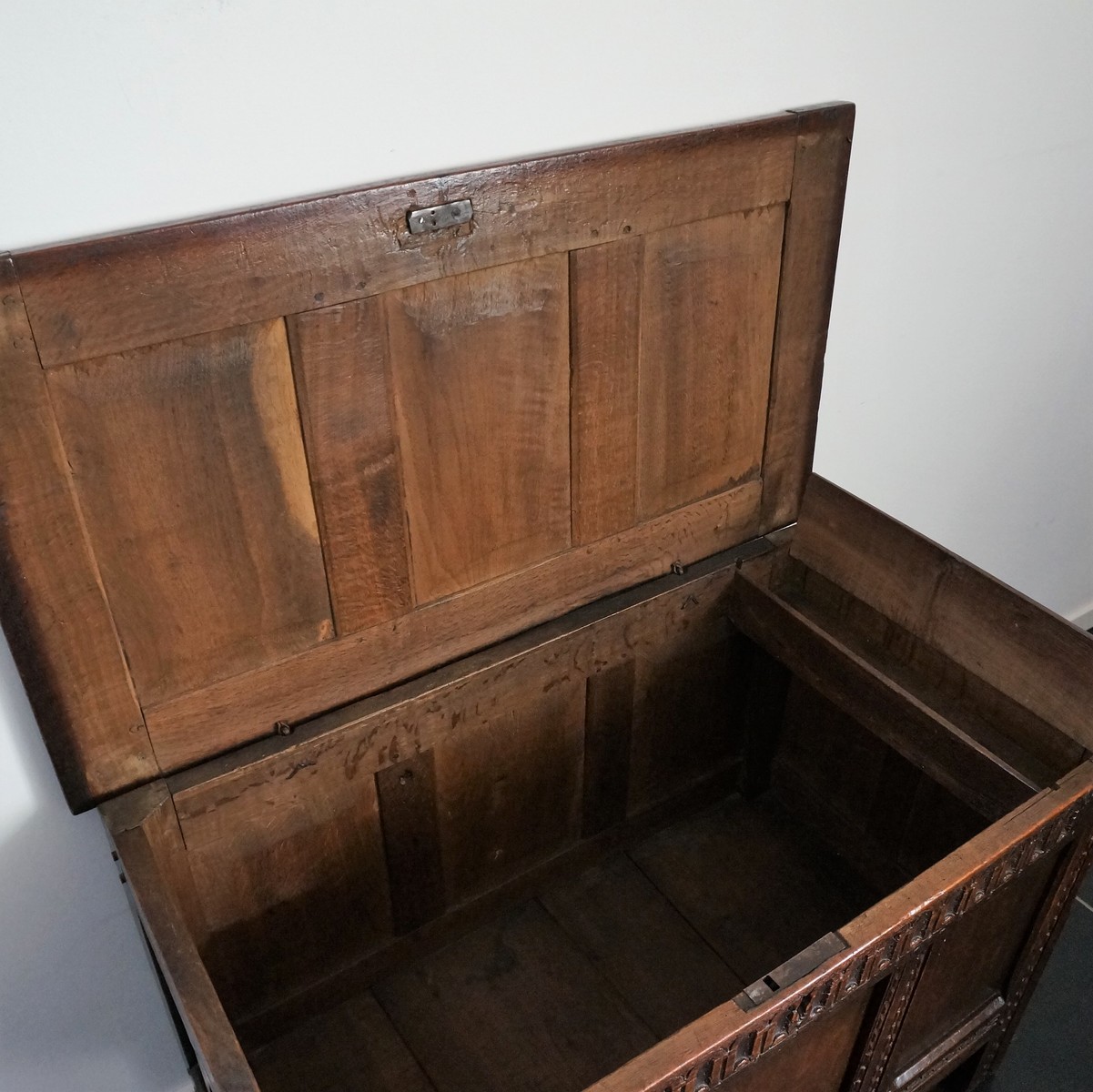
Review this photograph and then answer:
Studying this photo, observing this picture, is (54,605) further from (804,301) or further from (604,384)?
(804,301)

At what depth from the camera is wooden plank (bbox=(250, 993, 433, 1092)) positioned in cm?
130

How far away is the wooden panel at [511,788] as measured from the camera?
1.33 metres

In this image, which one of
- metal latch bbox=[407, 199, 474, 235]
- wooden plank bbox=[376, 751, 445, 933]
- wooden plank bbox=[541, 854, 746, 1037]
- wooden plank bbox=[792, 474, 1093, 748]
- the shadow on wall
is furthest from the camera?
wooden plank bbox=[541, 854, 746, 1037]

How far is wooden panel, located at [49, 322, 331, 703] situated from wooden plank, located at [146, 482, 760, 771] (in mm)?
32

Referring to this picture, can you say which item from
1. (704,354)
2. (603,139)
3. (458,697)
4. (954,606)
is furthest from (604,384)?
(954,606)

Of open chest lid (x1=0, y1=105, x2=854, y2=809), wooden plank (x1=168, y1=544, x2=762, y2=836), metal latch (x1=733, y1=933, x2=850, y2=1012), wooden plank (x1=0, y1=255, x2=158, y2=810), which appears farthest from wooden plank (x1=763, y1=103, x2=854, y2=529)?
wooden plank (x1=0, y1=255, x2=158, y2=810)

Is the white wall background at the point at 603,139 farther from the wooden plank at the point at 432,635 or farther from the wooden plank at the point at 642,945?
the wooden plank at the point at 642,945

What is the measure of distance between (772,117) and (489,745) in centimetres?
79

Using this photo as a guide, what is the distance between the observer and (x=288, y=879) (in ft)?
4.08

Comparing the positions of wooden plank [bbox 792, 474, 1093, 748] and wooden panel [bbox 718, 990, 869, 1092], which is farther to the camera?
wooden plank [bbox 792, 474, 1093, 748]

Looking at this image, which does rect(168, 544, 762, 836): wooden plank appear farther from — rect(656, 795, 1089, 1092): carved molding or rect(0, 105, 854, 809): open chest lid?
rect(656, 795, 1089, 1092): carved molding

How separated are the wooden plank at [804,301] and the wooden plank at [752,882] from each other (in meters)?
0.49

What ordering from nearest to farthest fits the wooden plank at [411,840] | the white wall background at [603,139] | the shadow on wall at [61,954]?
the white wall background at [603,139] → the shadow on wall at [61,954] → the wooden plank at [411,840]

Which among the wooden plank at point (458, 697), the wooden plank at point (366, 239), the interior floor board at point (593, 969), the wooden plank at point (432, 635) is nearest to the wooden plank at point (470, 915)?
the interior floor board at point (593, 969)
